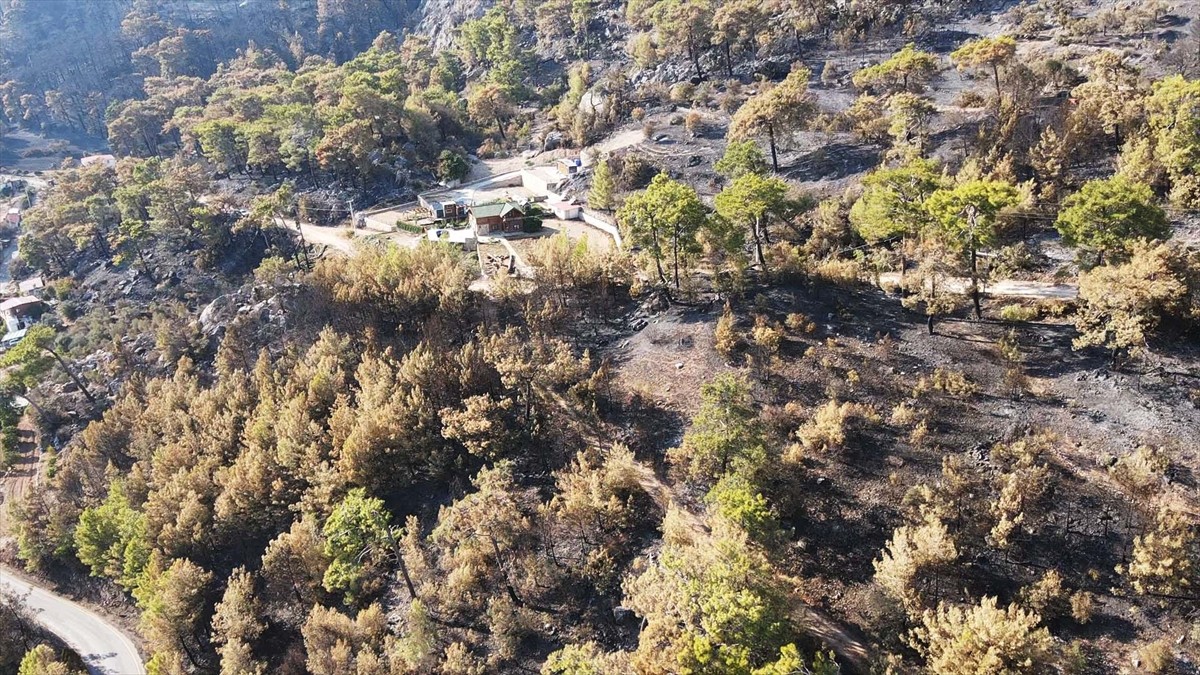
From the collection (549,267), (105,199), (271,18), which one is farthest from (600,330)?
(271,18)

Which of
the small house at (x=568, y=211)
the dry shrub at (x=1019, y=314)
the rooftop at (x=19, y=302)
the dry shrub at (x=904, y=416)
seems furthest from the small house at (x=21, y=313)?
the dry shrub at (x=1019, y=314)

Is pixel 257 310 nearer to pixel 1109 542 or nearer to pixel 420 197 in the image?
pixel 420 197

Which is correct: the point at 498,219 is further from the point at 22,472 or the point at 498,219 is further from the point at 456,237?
the point at 22,472

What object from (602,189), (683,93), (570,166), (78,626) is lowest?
(78,626)

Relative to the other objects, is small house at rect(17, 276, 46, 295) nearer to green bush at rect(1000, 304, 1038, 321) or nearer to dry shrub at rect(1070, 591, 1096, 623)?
green bush at rect(1000, 304, 1038, 321)

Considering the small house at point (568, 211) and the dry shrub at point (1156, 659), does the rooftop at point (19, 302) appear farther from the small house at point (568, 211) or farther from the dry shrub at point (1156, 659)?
the dry shrub at point (1156, 659)

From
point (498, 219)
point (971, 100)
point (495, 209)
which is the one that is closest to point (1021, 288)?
point (971, 100)
